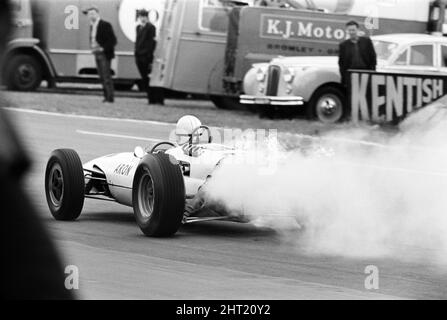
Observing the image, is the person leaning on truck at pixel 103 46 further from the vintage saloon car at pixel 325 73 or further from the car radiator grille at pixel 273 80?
the car radiator grille at pixel 273 80

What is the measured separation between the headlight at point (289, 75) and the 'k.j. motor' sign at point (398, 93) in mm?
2698

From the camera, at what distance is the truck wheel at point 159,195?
24.2 ft

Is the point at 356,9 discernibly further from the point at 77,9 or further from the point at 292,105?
the point at 77,9

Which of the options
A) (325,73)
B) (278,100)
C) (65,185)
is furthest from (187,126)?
(325,73)

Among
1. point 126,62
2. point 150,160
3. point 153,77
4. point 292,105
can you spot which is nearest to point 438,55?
point 292,105

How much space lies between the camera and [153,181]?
7.43 meters

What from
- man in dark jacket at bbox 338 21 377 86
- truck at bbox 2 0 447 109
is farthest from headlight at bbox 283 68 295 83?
truck at bbox 2 0 447 109

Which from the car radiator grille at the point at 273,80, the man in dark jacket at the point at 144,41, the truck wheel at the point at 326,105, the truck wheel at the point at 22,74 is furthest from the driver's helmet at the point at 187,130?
the truck wheel at the point at 22,74

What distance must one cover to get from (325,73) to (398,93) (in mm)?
3498

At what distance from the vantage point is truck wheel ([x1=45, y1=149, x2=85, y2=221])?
8289 mm

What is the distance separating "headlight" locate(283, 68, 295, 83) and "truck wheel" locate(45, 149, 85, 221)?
11166 mm

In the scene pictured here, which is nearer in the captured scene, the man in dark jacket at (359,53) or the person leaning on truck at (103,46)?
the man in dark jacket at (359,53)

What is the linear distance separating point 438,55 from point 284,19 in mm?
4287

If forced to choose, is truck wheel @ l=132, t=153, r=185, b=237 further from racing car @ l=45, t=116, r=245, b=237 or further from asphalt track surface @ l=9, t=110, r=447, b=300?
asphalt track surface @ l=9, t=110, r=447, b=300
